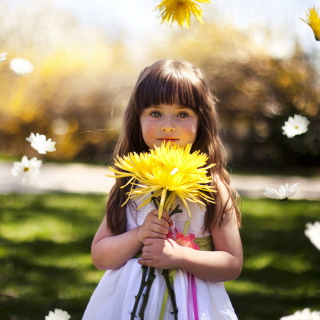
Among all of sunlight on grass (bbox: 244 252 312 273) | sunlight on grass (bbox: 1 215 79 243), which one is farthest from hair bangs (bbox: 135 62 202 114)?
sunlight on grass (bbox: 1 215 79 243)

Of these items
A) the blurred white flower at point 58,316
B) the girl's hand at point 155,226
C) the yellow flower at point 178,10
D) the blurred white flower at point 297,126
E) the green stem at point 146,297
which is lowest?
the green stem at point 146,297

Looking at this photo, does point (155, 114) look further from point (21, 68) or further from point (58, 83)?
point (58, 83)

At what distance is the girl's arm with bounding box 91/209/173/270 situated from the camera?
1939mm

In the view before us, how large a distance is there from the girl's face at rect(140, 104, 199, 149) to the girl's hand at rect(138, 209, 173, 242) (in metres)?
0.27

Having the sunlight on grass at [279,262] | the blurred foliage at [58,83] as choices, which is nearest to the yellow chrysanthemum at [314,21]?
the sunlight on grass at [279,262]

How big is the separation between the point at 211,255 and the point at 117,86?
→ 6.23m

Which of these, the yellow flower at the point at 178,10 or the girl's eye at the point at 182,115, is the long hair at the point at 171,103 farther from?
the yellow flower at the point at 178,10

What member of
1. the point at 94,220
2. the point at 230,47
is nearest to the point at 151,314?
the point at 94,220

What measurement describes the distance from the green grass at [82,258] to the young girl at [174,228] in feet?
3.72

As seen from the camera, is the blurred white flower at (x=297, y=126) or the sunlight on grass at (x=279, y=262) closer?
the blurred white flower at (x=297, y=126)

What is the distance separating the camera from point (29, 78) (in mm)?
8750

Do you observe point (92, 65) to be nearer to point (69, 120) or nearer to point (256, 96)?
point (69, 120)

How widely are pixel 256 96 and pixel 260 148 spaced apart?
70 cm

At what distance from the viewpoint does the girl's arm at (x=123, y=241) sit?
1939 millimetres
